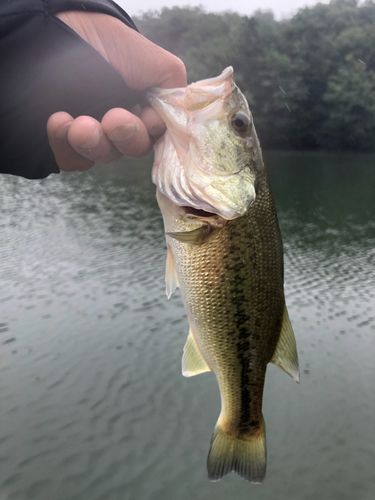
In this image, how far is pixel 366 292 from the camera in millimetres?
15781

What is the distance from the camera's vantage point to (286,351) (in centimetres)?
212

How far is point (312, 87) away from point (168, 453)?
1891 inches

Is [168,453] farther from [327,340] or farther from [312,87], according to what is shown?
[312,87]

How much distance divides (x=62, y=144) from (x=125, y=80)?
1.52 ft

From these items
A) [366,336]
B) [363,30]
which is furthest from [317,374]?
[363,30]

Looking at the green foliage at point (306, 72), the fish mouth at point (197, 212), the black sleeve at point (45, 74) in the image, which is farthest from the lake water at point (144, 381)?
the green foliage at point (306, 72)

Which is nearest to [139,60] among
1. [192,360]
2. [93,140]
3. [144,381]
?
[93,140]

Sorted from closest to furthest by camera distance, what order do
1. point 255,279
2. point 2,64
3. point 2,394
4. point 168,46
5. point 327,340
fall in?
1. point 2,64
2. point 255,279
3. point 2,394
4. point 327,340
5. point 168,46

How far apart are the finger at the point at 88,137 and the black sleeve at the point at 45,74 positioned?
0.10 metres

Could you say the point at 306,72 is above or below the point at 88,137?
above

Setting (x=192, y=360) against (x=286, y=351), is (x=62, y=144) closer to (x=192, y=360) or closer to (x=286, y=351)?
(x=192, y=360)

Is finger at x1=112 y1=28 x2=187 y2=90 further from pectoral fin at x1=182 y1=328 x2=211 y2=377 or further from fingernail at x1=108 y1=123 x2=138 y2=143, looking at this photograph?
pectoral fin at x1=182 y1=328 x2=211 y2=377

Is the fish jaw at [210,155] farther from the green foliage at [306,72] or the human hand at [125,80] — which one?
the green foliage at [306,72]

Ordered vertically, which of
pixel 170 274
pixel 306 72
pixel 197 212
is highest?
pixel 306 72
